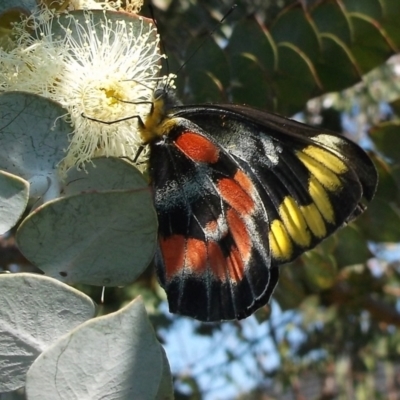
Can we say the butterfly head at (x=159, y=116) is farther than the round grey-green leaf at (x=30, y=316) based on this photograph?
Yes

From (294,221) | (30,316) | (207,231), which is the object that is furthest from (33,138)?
(294,221)

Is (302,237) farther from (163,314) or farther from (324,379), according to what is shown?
(324,379)

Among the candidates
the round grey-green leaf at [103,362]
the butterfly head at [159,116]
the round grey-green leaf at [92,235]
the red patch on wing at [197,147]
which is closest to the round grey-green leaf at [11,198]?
the round grey-green leaf at [92,235]

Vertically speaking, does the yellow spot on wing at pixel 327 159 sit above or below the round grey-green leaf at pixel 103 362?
below

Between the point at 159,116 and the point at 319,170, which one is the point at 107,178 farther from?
the point at 319,170

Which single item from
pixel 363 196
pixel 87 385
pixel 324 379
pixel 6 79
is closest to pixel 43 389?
pixel 87 385

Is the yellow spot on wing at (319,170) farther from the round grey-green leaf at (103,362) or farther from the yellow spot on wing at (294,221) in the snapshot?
the round grey-green leaf at (103,362)

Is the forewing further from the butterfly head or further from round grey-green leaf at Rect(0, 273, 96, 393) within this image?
round grey-green leaf at Rect(0, 273, 96, 393)

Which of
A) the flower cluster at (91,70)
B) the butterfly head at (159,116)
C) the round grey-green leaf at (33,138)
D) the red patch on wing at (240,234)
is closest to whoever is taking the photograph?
the round grey-green leaf at (33,138)

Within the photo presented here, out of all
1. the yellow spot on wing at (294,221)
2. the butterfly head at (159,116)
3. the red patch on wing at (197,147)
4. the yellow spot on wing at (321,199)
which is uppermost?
the butterfly head at (159,116)
